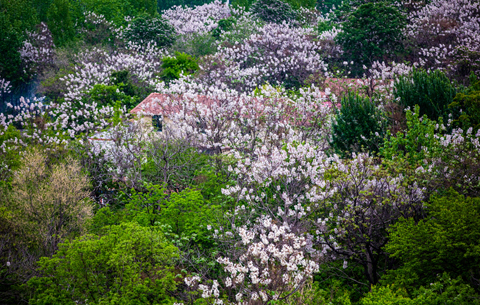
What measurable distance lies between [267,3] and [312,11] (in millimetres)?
10238

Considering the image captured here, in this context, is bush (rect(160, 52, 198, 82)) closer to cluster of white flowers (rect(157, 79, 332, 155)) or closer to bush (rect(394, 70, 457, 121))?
cluster of white flowers (rect(157, 79, 332, 155))

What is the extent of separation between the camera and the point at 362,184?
37.5 ft

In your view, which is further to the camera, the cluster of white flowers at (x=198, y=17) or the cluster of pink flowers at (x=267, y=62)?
the cluster of white flowers at (x=198, y=17)

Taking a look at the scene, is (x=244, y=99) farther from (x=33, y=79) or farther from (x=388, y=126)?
(x=33, y=79)

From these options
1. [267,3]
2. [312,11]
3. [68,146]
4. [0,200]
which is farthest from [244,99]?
[312,11]

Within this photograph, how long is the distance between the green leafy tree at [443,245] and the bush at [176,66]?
83.1ft

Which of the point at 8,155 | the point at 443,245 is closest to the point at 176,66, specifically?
the point at 8,155

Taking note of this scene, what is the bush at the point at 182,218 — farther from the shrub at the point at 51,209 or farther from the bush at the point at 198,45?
the bush at the point at 198,45

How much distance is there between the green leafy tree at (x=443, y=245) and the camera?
8.45 meters

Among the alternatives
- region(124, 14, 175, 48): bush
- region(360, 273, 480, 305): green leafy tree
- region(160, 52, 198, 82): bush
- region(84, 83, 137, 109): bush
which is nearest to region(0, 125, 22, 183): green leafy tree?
region(84, 83, 137, 109): bush

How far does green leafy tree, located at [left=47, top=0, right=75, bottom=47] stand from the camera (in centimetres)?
4466

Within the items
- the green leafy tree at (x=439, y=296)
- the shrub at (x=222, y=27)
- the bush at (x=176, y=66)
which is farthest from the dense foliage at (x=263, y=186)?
the shrub at (x=222, y=27)

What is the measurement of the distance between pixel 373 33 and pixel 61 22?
3345cm

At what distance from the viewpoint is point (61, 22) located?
45.2m
